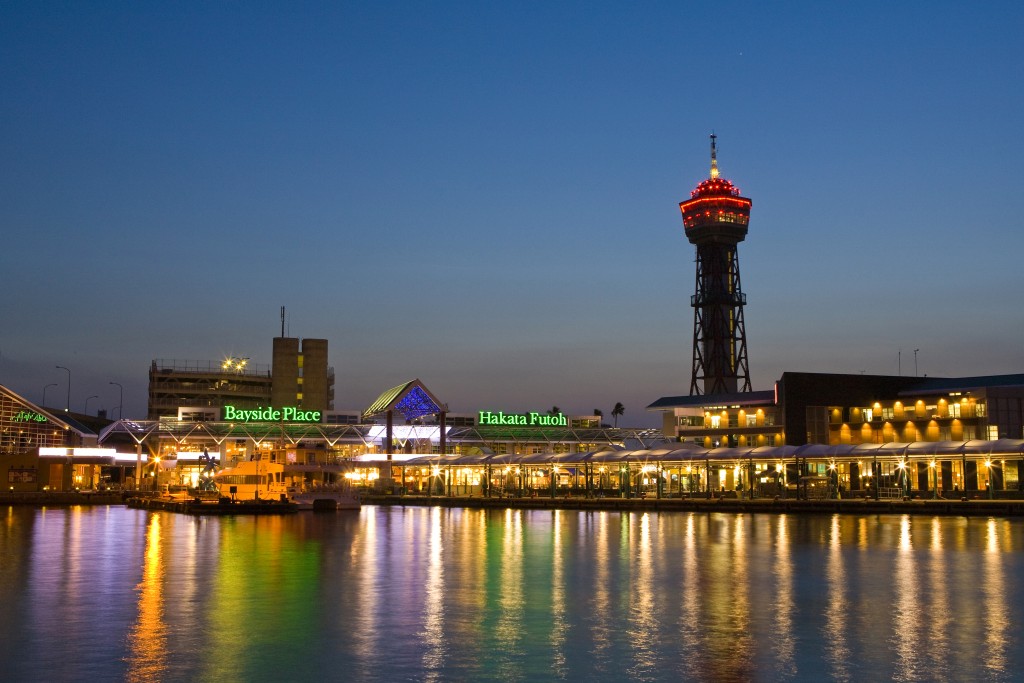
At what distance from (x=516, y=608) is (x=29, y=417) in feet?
384

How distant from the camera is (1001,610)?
32.6 m

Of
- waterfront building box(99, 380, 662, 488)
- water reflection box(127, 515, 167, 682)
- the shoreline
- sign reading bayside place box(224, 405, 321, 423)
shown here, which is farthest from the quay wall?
water reflection box(127, 515, 167, 682)

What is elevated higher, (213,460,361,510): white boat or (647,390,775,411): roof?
(647,390,775,411): roof

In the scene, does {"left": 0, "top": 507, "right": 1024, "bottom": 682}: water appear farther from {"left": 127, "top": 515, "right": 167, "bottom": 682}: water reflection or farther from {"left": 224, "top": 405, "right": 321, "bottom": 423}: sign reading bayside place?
{"left": 224, "top": 405, "right": 321, "bottom": 423}: sign reading bayside place

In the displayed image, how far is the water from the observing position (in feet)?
81.1

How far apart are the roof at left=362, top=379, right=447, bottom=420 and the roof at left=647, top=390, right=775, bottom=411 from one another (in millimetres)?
31791

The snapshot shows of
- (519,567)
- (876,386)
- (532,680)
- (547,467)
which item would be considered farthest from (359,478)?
(532,680)

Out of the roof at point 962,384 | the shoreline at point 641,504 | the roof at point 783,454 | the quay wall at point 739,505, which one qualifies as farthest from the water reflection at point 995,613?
the roof at point 962,384

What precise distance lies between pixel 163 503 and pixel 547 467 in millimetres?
42010

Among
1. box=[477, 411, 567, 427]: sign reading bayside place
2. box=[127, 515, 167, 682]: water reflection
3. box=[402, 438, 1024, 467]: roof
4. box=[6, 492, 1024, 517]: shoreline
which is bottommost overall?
box=[6, 492, 1024, 517]: shoreline

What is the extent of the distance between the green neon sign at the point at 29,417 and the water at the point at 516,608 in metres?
75.2

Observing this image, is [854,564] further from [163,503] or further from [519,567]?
[163,503]

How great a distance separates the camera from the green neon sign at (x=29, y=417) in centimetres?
13262

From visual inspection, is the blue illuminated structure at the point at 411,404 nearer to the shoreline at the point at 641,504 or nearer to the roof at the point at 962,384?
the shoreline at the point at 641,504
